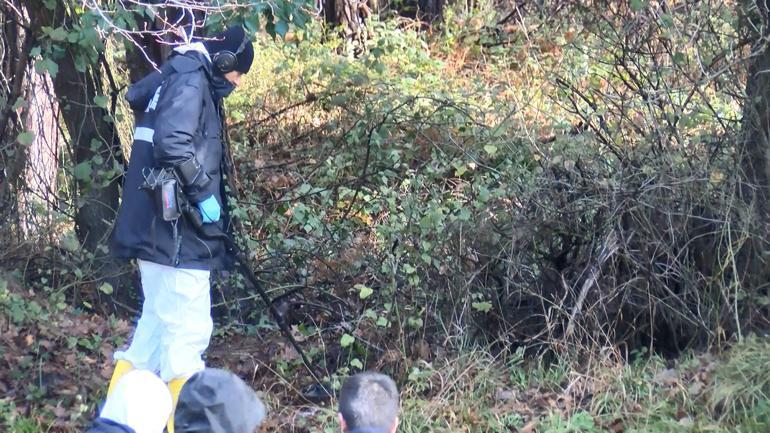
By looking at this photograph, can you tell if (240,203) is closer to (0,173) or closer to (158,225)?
(0,173)

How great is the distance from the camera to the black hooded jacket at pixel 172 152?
195 inches

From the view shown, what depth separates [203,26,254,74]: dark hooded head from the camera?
5207 mm

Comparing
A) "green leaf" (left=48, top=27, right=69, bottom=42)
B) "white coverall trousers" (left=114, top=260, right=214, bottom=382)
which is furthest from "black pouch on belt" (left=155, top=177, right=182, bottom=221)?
"green leaf" (left=48, top=27, right=69, bottom=42)

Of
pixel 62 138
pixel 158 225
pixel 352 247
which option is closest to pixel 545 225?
pixel 352 247

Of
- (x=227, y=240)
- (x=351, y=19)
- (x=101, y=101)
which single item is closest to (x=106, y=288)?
(x=101, y=101)

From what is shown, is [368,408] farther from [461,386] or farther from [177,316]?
[461,386]

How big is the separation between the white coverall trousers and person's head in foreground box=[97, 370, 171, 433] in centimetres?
195

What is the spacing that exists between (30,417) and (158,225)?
140 centimetres

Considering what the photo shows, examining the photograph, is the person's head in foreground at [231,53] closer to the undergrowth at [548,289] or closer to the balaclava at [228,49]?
the balaclava at [228,49]

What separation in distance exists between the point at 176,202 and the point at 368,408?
88.3 inches

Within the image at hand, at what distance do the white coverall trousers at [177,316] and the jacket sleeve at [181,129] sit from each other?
1.44 feet

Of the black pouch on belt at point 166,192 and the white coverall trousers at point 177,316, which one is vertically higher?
the black pouch on belt at point 166,192

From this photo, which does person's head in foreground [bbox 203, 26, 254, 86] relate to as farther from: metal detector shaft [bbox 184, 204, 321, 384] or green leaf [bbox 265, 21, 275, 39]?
metal detector shaft [bbox 184, 204, 321, 384]

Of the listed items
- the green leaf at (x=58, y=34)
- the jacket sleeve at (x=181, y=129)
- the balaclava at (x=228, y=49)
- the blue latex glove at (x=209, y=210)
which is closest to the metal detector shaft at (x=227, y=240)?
the blue latex glove at (x=209, y=210)
